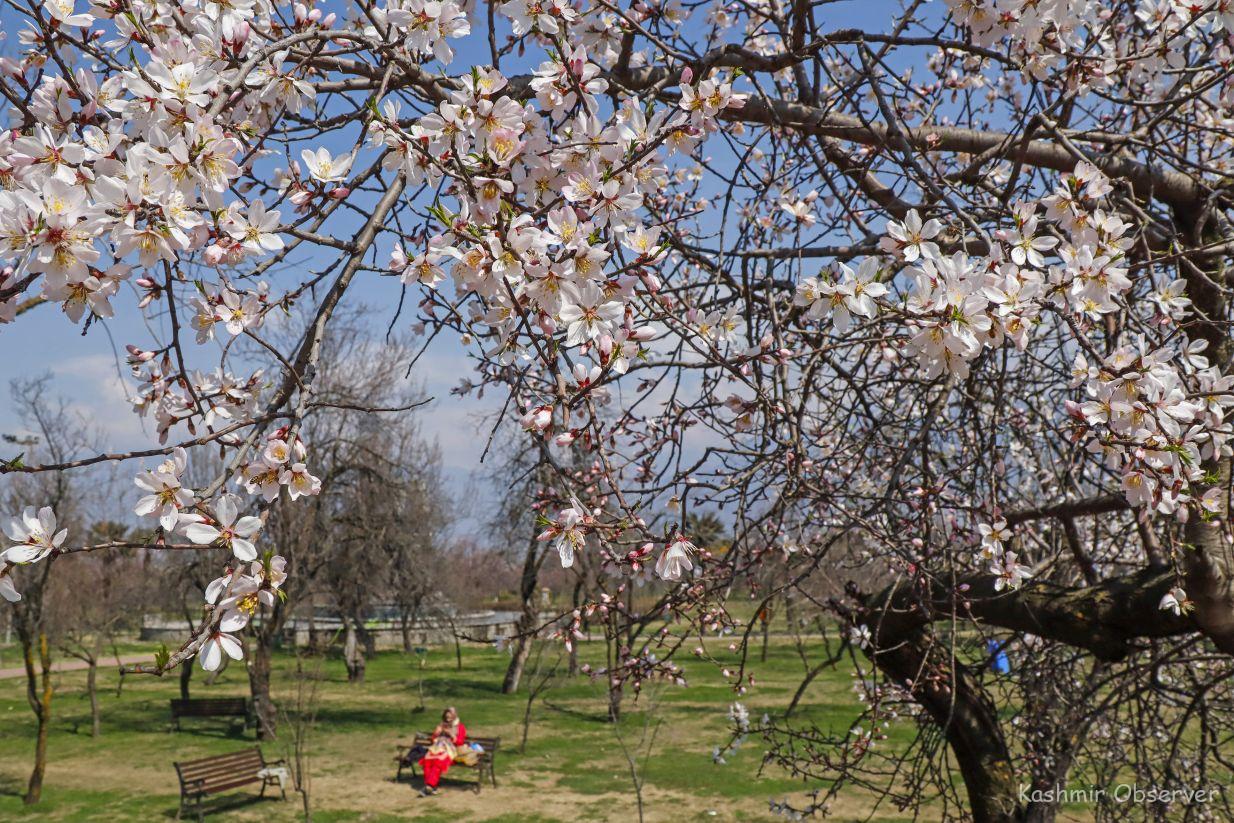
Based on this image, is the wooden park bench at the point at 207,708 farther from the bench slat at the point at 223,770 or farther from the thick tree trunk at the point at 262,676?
the bench slat at the point at 223,770

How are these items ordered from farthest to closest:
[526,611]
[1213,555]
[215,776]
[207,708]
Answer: [526,611], [207,708], [215,776], [1213,555]

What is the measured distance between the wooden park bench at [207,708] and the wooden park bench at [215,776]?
13.3 feet

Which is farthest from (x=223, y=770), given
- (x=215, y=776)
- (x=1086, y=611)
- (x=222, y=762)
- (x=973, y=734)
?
(x=1086, y=611)

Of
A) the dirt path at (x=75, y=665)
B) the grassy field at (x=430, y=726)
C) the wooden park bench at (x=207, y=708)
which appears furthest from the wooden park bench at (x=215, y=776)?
the dirt path at (x=75, y=665)

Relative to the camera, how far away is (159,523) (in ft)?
4.39

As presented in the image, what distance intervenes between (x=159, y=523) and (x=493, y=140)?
2.72 ft

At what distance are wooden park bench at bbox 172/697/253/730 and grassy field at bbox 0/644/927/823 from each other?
34cm

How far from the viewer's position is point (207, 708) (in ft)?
49.5

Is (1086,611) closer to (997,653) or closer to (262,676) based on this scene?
(997,653)

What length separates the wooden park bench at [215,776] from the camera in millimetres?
10039

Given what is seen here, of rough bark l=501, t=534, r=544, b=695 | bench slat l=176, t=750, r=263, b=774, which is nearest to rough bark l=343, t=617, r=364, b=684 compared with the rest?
rough bark l=501, t=534, r=544, b=695

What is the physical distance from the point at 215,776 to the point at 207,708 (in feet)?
17.3

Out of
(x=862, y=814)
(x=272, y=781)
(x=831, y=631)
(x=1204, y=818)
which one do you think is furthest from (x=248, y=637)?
(x=831, y=631)

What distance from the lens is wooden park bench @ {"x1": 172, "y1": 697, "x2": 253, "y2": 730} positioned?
15047 mm
